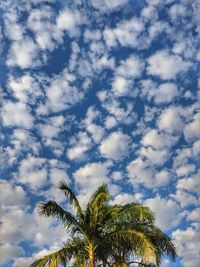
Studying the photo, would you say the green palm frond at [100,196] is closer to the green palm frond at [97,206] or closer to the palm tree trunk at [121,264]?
the green palm frond at [97,206]

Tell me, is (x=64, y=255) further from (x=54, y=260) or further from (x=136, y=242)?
(x=136, y=242)

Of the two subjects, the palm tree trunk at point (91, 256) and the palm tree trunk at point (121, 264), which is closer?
the palm tree trunk at point (91, 256)

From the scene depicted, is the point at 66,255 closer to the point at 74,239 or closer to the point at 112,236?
the point at 74,239

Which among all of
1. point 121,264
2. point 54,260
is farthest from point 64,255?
point 121,264

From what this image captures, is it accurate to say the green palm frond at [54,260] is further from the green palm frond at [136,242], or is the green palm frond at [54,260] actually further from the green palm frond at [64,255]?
the green palm frond at [136,242]

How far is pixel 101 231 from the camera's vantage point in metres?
23.7

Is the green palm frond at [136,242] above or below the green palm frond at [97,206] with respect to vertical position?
below

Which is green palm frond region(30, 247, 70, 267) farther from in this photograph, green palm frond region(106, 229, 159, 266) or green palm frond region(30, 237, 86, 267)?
green palm frond region(106, 229, 159, 266)

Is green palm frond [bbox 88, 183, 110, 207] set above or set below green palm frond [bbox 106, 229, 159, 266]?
above

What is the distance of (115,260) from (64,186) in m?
4.65

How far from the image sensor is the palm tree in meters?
22.8

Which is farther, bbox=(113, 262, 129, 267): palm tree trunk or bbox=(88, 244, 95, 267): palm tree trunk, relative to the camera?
bbox=(113, 262, 129, 267): palm tree trunk

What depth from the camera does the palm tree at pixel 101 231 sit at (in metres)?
22.8

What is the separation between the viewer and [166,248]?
24.2m
